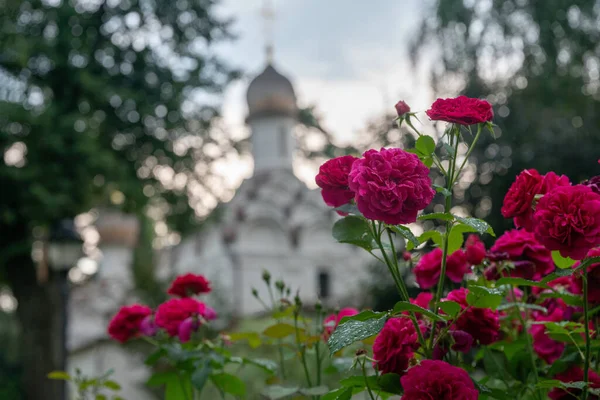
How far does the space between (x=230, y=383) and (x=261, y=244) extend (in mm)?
16892

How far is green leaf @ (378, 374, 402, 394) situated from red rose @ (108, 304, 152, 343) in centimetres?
108

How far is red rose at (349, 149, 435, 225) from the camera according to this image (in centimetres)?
134

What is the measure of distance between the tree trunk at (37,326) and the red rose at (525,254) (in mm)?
9417

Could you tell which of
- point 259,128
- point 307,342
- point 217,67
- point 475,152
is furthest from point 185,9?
point 259,128

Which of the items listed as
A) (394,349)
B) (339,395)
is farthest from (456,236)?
(339,395)

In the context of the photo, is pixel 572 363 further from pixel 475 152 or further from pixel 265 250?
pixel 265 250

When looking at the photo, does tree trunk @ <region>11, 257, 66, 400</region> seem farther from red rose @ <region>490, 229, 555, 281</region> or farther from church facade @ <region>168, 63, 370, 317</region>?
red rose @ <region>490, 229, 555, 281</region>

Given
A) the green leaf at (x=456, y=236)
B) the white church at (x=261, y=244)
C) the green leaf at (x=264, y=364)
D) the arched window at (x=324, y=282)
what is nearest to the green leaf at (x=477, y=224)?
the green leaf at (x=456, y=236)

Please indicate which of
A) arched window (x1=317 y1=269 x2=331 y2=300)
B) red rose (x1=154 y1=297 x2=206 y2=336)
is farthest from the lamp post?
arched window (x1=317 y1=269 x2=331 y2=300)

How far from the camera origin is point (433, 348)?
1.52m

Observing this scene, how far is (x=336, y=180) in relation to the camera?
1.53m

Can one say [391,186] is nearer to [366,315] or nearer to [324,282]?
[366,315]

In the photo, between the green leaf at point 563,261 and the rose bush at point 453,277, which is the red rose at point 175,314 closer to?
the rose bush at point 453,277

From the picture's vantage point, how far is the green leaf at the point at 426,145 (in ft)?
4.97
